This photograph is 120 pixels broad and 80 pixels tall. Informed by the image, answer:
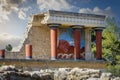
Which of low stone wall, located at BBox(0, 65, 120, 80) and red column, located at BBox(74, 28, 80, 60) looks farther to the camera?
red column, located at BBox(74, 28, 80, 60)

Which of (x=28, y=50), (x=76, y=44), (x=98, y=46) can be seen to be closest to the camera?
(x=28, y=50)

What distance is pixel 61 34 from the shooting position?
36125mm

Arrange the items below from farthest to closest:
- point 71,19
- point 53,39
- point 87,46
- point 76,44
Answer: point 87,46 → point 76,44 → point 71,19 → point 53,39

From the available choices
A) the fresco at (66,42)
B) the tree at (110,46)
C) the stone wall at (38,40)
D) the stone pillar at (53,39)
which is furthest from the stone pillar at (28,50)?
→ the tree at (110,46)

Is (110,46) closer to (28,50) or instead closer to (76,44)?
(76,44)

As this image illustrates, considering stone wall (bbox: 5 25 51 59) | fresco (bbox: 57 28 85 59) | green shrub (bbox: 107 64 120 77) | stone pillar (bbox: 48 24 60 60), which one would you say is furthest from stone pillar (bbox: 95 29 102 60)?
stone pillar (bbox: 48 24 60 60)

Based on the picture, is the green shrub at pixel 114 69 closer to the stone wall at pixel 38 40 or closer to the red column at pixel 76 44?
the red column at pixel 76 44

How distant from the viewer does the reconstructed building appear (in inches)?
1325

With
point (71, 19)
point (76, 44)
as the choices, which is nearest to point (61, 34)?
point (76, 44)

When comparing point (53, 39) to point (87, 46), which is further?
point (87, 46)

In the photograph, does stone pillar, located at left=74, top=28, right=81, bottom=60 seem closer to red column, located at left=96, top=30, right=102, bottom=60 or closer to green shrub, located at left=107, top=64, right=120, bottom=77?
red column, located at left=96, top=30, right=102, bottom=60

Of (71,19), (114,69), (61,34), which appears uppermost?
(71,19)

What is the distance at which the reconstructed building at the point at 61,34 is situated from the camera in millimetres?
33656

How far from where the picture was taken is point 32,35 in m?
34.7
